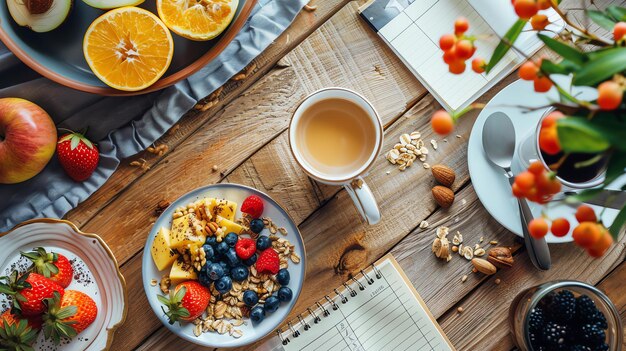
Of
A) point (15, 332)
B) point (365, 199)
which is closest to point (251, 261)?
point (365, 199)

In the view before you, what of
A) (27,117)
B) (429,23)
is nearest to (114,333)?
(27,117)

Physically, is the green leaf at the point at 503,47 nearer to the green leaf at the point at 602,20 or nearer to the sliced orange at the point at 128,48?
the green leaf at the point at 602,20

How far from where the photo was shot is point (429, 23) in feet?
4.15

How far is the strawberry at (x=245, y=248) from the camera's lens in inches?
46.8

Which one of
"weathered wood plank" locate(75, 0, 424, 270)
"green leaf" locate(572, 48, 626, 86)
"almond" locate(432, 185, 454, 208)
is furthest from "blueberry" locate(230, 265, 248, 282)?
"green leaf" locate(572, 48, 626, 86)

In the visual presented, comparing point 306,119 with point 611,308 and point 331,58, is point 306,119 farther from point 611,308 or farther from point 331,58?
point 611,308

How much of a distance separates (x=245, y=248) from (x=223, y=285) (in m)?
0.09

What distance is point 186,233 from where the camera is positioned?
3.88ft

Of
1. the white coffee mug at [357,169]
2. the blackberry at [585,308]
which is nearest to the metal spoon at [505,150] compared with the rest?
the blackberry at [585,308]

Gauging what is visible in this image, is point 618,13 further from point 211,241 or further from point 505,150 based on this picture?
point 211,241

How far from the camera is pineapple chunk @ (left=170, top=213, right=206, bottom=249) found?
1.18 meters

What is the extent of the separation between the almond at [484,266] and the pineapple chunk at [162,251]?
0.66 meters

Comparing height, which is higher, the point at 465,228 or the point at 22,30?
the point at 22,30

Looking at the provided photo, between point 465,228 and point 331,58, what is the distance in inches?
19.5
